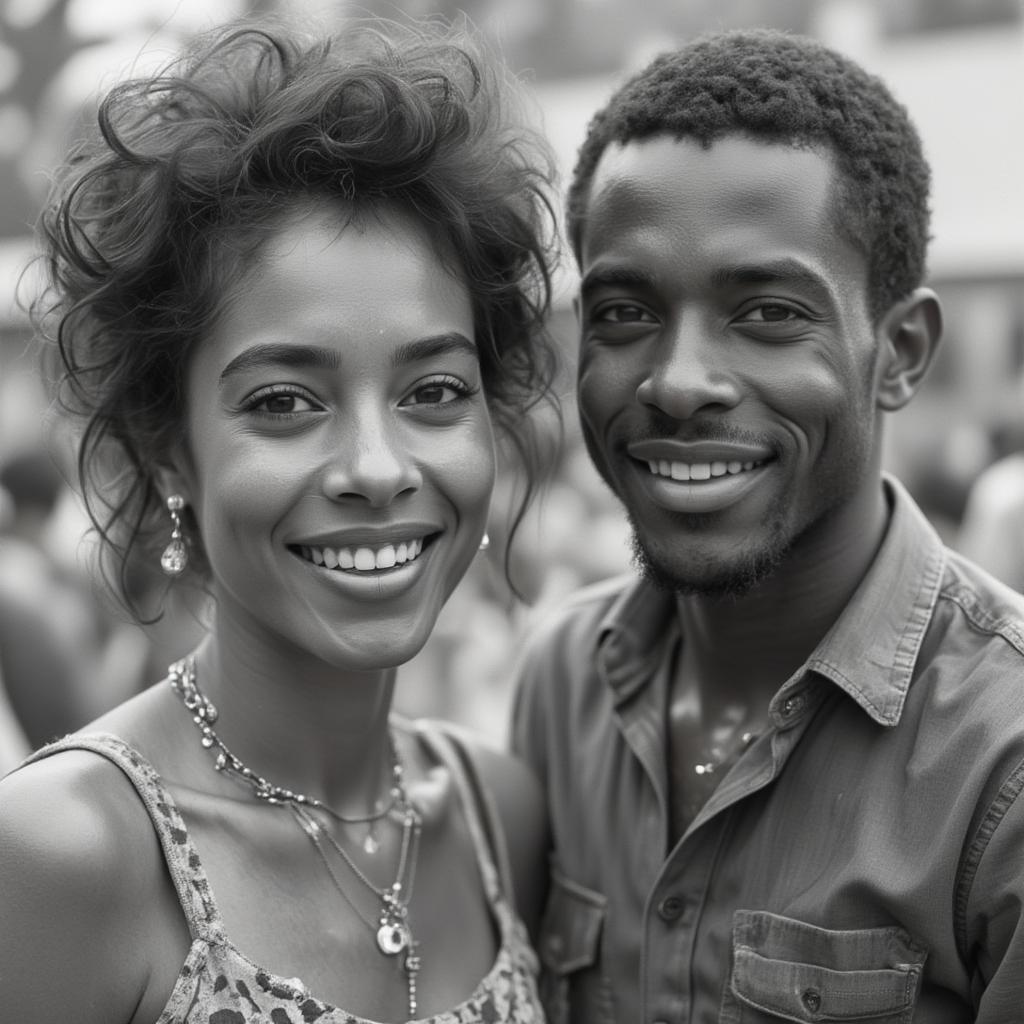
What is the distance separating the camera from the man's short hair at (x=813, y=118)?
7.47 ft

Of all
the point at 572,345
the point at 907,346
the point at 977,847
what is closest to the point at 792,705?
the point at 977,847

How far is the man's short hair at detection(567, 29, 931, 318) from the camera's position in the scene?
2.28 meters

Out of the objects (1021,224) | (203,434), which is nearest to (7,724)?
(203,434)

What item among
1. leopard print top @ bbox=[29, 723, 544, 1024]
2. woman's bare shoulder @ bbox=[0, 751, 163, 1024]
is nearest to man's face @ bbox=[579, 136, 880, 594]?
leopard print top @ bbox=[29, 723, 544, 1024]

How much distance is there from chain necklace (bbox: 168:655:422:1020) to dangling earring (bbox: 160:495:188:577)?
8.0 inches

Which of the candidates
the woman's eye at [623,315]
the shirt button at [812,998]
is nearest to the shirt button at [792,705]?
the shirt button at [812,998]

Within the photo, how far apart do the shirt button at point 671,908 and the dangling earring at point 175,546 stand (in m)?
1.01

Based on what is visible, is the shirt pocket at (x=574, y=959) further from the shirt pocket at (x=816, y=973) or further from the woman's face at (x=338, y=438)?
the woman's face at (x=338, y=438)

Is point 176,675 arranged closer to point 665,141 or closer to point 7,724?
point 665,141

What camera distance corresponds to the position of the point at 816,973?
215cm

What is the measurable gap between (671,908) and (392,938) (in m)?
0.48

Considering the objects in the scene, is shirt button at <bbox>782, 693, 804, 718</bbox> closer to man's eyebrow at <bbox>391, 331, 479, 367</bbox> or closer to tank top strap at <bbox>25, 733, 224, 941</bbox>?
man's eyebrow at <bbox>391, 331, 479, 367</bbox>

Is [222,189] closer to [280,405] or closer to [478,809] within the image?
[280,405]

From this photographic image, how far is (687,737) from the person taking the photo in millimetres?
2594
